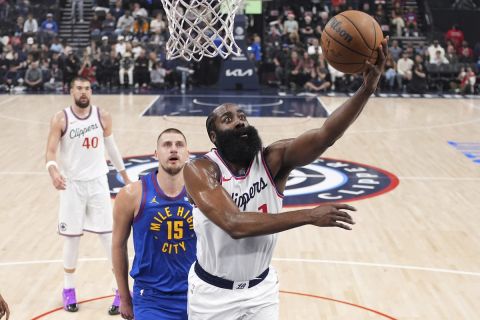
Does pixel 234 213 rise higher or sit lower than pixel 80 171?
higher

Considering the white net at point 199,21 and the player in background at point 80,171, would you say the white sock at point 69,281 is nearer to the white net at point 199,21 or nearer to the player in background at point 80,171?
the player in background at point 80,171

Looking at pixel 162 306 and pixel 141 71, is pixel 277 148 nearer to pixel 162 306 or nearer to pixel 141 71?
pixel 162 306

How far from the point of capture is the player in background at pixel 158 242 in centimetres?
501

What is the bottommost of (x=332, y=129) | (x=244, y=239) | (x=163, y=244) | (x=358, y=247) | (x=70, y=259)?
(x=358, y=247)

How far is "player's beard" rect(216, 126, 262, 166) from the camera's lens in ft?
13.6

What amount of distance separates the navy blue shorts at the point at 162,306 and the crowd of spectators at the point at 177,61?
728 inches

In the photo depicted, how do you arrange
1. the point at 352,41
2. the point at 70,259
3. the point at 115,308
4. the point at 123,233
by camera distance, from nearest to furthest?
the point at 352,41
the point at 123,233
the point at 115,308
the point at 70,259

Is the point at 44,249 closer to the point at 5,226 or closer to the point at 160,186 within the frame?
the point at 5,226

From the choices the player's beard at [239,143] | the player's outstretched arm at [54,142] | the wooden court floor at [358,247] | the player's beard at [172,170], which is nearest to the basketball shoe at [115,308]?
the wooden court floor at [358,247]

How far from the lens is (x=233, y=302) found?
14.2 ft

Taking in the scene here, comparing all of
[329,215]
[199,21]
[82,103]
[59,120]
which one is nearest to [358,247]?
[199,21]

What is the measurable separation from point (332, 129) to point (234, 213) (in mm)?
635

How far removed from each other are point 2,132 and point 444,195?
889 centimetres

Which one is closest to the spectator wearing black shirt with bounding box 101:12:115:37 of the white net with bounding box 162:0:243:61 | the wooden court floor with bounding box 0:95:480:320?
the wooden court floor with bounding box 0:95:480:320
